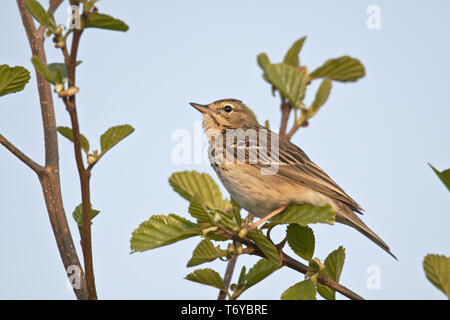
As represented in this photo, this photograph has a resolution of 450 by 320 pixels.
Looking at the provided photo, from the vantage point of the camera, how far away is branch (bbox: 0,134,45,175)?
3.04m

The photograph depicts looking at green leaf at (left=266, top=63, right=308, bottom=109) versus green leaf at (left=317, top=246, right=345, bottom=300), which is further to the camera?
green leaf at (left=317, top=246, right=345, bottom=300)

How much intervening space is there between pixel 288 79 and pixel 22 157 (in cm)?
163

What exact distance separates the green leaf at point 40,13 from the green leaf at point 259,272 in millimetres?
1894

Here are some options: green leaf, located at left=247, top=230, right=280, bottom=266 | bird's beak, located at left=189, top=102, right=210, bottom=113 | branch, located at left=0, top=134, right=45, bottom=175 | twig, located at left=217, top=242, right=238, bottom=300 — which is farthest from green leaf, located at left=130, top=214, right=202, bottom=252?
bird's beak, located at left=189, top=102, right=210, bottom=113

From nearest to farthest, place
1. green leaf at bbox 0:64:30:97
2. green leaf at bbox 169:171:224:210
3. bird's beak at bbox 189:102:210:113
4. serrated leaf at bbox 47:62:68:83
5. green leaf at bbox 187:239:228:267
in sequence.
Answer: serrated leaf at bbox 47:62:68:83, green leaf at bbox 169:171:224:210, green leaf at bbox 187:239:228:267, green leaf at bbox 0:64:30:97, bird's beak at bbox 189:102:210:113

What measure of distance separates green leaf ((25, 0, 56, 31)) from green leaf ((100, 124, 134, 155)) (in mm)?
646

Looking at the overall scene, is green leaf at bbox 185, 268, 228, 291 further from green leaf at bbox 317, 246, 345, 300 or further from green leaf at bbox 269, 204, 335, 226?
green leaf at bbox 317, 246, 345, 300

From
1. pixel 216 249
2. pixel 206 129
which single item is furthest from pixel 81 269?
pixel 206 129

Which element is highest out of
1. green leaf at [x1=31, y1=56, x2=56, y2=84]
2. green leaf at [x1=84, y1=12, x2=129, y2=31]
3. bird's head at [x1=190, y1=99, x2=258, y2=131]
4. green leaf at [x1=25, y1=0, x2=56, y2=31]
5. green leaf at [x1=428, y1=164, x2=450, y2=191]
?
bird's head at [x1=190, y1=99, x2=258, y2=131]

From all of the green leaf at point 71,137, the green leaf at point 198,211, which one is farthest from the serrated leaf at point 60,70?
the green leaf at point 198,211

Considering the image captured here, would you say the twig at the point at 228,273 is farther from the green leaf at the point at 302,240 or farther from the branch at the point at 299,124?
the branch at the point at 299,124

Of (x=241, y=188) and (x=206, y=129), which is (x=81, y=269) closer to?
(x=241, y=188)
